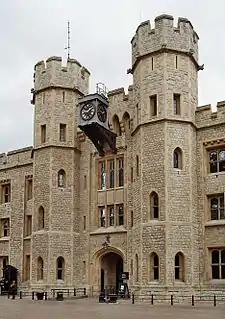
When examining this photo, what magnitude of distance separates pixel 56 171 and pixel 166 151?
8279 mm

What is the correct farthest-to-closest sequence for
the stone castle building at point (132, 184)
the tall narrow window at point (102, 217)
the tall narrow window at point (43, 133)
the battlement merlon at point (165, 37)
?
the tall narrow window at point (43, 133) < the tall narrow window at point (102, 217) < the battlement merlon at point (165, 37) < the stone castle building at point (132, 184)

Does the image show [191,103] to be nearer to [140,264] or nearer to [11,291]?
[140,264]

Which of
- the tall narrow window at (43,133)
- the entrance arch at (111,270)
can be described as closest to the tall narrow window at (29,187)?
the tall narrow window at (43,133)

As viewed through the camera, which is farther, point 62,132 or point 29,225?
point 29,225

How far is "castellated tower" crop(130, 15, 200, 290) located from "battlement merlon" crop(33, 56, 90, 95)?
5.83m

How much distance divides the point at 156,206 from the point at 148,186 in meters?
1.07

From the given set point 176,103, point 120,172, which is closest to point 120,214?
point 120,172

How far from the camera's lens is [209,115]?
94.2ft

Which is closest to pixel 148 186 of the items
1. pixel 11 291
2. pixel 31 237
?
pixel 31 237

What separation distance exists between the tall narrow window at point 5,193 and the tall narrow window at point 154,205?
546 inches

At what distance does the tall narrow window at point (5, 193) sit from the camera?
1517 inches

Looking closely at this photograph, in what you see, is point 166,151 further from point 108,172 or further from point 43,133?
point 43,133

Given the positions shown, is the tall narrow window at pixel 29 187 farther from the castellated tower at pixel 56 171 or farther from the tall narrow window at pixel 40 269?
the tall narrow window at pixel 40 269

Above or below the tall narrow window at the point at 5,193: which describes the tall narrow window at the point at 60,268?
below
